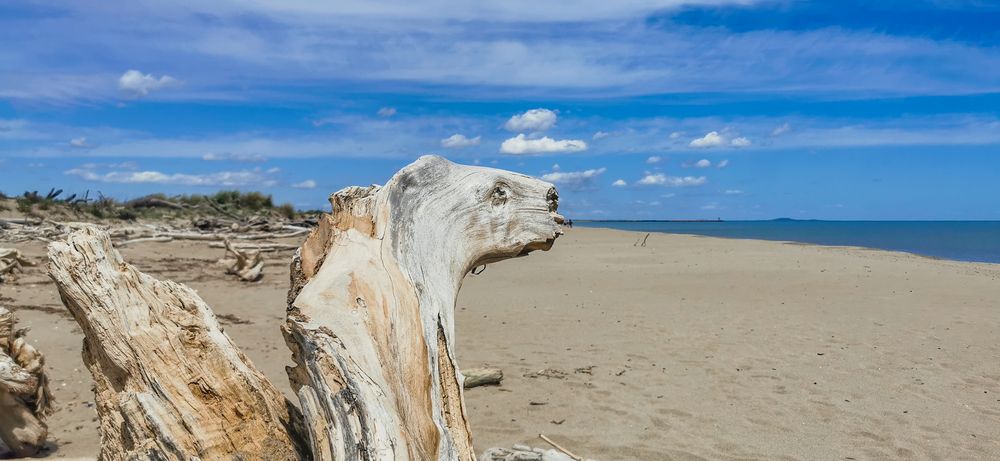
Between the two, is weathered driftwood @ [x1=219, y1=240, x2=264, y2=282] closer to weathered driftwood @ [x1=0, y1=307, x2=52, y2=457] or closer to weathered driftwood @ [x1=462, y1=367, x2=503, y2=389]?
weathered driftwood @ [x1=462, y1=367, x2=503, y2=389]

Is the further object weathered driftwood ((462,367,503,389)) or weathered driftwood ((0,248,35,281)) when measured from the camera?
weathered driftwood ((0,248,35,281))

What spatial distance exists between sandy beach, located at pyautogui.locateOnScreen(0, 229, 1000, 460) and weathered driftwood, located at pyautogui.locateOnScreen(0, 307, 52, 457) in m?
0.28

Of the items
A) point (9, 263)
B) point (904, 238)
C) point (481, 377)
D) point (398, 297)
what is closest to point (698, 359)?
point (481, 377)

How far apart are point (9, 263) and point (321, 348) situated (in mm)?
11473

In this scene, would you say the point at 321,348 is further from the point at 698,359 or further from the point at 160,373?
the point at 698,359

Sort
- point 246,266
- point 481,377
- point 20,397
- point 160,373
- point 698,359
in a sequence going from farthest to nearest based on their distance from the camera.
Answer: point 246,266
point 698,359
point 481,377
point 20,397
point 160,373

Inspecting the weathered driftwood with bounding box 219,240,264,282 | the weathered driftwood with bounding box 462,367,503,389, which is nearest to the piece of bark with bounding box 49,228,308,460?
the weathered driftwood with bounding box 462,367,503,389

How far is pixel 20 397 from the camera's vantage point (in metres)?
4.71

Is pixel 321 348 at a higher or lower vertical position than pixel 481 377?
higher

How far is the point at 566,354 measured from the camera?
8.71 meters

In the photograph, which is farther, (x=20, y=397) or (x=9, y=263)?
(x=9, y=263)

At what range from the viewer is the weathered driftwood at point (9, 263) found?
1134 cm

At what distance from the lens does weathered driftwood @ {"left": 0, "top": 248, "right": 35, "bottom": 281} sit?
11.3m

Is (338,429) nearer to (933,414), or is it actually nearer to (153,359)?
(153,359)
